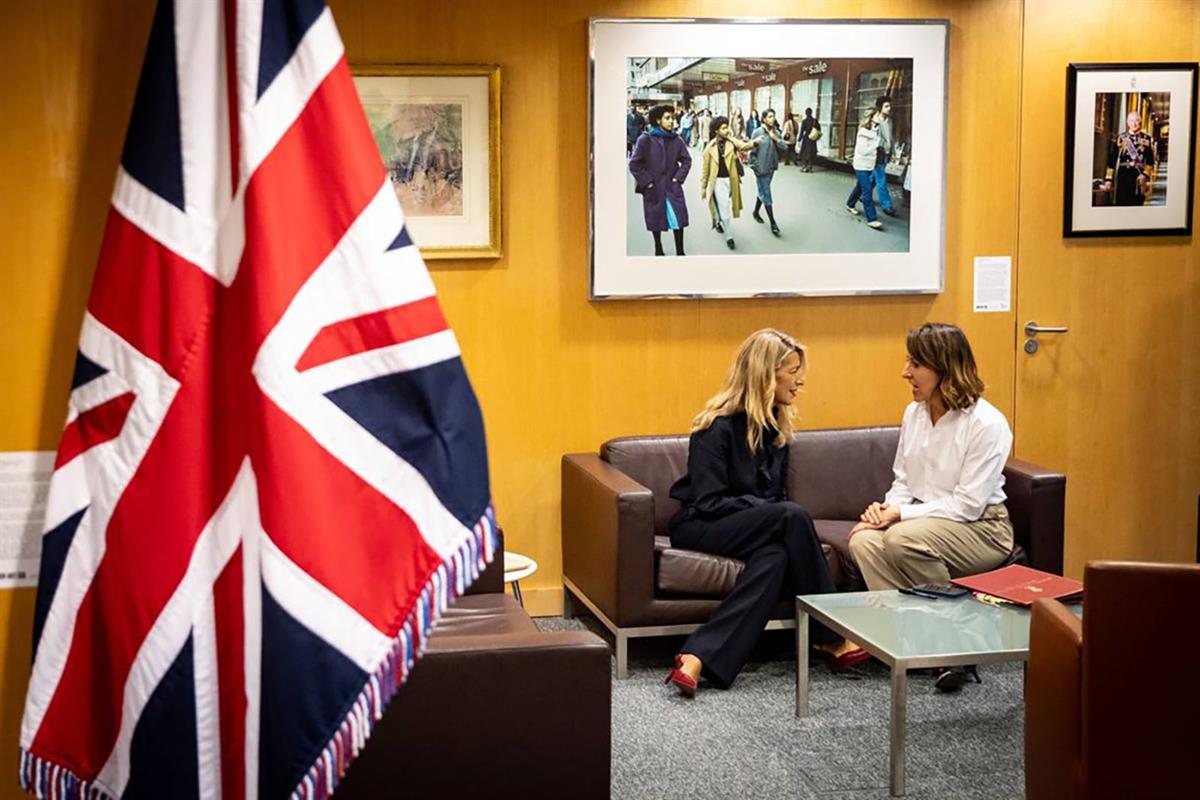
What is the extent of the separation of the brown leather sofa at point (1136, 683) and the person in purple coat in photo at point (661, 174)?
3204 millimetres

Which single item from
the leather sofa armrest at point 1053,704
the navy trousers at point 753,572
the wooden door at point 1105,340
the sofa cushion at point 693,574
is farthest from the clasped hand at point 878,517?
the leather sofa armrest at point 1053,704

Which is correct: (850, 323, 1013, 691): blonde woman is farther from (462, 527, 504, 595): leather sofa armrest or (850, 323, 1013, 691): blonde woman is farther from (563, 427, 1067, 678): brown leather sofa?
(462, 527, 504, 595): leather sofa armrest

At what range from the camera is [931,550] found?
16.9ft

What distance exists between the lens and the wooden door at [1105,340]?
6301mm

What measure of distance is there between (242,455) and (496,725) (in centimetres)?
139

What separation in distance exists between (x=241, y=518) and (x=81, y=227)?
1.67 feet

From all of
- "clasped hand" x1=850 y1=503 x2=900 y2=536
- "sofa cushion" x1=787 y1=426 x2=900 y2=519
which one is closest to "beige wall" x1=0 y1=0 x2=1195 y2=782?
"sofa cushion" x1=787 y1=426 x2=900 y2=519

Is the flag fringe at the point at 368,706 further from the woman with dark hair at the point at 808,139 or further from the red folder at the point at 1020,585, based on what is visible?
the woman with dark hair at the point at 808,139

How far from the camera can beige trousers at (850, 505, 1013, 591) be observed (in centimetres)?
515

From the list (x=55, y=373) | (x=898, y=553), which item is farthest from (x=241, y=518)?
(x=898, y=553)

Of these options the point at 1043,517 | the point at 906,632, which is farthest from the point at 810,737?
the point at 1043,517

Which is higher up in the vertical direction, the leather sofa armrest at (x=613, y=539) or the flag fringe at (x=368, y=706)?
the flag fringe at (x=368, y=706)

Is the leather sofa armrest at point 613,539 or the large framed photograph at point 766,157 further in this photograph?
the large framed photograph at point 766,157

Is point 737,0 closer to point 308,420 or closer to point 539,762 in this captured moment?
point 539,762
